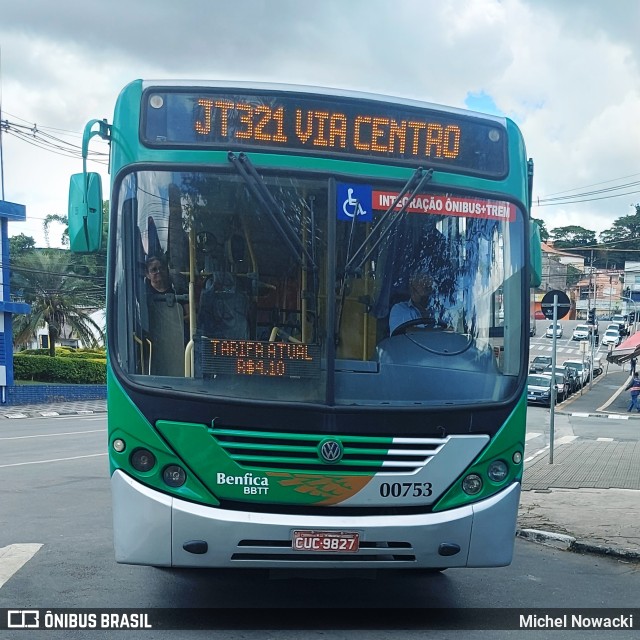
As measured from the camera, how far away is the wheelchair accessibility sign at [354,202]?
4.99 meters

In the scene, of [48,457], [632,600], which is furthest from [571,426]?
[632,600]

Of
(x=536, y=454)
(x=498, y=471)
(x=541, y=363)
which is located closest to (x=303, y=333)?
(x=498, y=471)

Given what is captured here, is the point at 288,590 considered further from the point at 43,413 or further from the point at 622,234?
the point at 622,234

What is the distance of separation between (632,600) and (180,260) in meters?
4.32

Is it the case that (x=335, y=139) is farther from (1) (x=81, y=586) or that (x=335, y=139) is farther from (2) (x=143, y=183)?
(1) (x=81, y=586)

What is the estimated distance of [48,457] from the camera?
14805mm

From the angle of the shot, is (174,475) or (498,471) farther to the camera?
(498,471)

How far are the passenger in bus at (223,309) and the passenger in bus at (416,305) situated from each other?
0.94 meters

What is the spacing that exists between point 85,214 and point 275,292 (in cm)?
139

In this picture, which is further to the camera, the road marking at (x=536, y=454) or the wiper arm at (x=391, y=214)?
the road marking at (x=536, y=454)

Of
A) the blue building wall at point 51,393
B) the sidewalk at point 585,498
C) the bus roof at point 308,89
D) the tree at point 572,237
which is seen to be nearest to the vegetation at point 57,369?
the blue building wall at point 51,393

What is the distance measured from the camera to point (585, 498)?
35.7ft

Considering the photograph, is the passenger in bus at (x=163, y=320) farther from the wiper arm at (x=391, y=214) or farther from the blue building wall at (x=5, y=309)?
the blue building wall at (x=5, y=309)

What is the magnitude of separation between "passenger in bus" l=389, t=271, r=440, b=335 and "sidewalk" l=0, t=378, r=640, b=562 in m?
4.01
